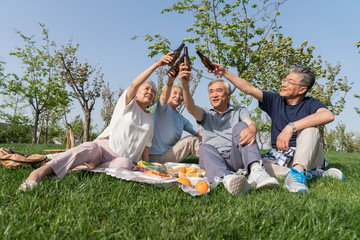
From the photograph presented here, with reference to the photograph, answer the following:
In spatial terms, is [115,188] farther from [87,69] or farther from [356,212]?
[87,69]

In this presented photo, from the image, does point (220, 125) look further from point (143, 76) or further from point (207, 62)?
point (143, 76)

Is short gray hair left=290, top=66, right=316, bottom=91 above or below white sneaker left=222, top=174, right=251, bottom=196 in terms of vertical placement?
above

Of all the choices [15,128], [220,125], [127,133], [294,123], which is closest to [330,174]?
[294,123]

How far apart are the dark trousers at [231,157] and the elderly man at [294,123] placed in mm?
487

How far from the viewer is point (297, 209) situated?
2.21 meters

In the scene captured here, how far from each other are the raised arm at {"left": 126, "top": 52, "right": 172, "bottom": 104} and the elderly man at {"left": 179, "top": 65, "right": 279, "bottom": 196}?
0.87ft

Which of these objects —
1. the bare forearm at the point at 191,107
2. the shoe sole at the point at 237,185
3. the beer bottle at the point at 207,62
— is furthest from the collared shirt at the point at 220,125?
the shoe sole at the point at 237,185

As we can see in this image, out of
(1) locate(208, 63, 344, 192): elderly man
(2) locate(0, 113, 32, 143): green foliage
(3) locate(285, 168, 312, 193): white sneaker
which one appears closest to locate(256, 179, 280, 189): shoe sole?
(3) locate(285, 168, 312, 193): white sneaker

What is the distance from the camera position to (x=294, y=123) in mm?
3658

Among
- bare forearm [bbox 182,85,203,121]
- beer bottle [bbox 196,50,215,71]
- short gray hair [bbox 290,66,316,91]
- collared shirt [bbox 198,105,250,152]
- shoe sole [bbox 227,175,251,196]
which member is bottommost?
shoe sole [bbox 227,175,251,196]

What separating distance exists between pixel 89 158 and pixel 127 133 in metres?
0.73

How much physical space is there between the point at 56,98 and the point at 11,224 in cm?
2445

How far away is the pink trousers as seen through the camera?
3053 mm

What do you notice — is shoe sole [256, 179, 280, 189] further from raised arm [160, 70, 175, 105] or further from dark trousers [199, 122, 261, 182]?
raised arm [160, 70, 175, 105]
